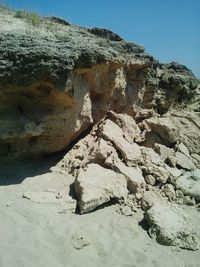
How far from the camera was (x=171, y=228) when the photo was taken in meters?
5.05

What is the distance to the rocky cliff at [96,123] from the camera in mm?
5426

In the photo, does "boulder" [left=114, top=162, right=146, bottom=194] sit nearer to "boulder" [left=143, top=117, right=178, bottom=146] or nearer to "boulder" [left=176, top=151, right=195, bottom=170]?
"boulder" [left=176, top=151, right=195, bottom=170]

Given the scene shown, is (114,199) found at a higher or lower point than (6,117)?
lower

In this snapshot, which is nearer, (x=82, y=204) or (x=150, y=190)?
(x=82, y=204)

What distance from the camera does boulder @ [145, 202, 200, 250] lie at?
4910 millimetres

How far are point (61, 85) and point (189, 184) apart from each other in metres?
3.28

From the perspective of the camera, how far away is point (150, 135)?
312 inches

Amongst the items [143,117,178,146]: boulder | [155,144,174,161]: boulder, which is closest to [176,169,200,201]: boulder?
[155,144,174,161]: boulder

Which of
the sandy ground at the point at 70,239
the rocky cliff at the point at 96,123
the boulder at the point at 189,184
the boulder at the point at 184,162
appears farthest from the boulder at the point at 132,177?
the boulder at the point at 184,162

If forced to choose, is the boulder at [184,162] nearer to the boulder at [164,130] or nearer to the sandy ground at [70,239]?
the boulder at [164,130]

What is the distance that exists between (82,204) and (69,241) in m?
0.74

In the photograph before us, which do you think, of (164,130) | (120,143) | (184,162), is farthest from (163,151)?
(120,143)

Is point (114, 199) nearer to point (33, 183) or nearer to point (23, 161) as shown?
point (33, 183)

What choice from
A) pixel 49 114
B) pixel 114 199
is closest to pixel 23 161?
pixel 49 114
